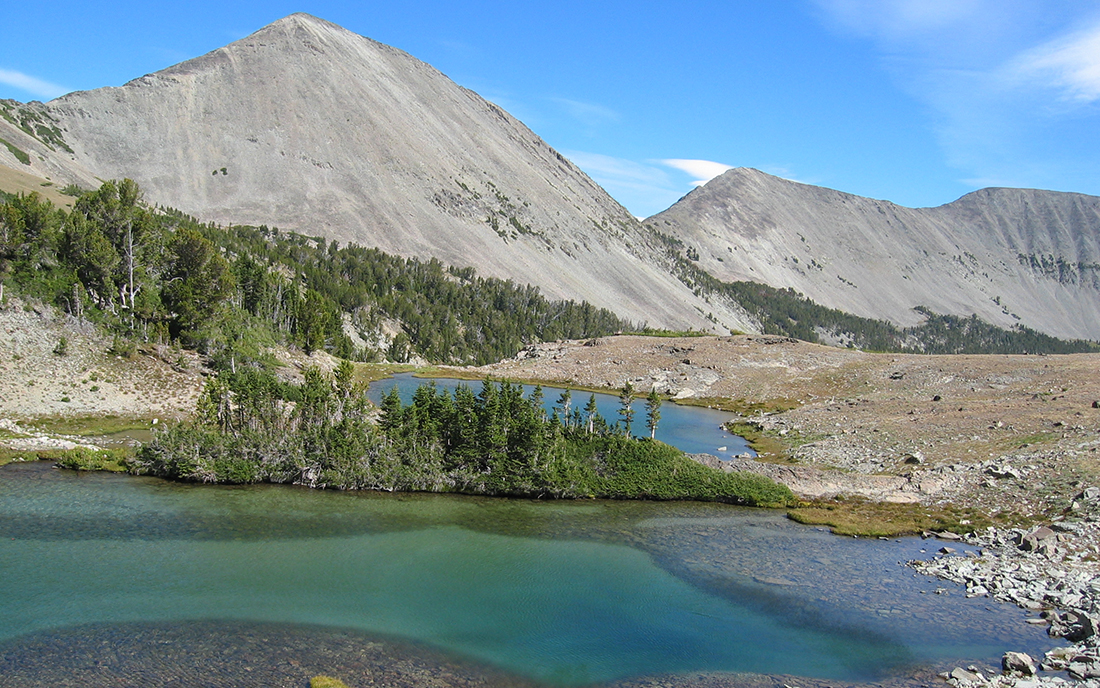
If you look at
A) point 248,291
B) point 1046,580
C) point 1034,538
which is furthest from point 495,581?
point 248,291

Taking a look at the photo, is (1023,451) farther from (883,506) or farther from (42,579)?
(42,579)

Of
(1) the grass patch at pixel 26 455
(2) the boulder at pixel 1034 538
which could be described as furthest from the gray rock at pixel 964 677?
(1) the grass patch at pixel 26 455

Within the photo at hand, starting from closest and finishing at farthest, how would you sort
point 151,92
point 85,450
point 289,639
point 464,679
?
point 464,679 < point 289,639 < point 85,450 < point 151,92

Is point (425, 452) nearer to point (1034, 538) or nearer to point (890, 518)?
point (890, 518)

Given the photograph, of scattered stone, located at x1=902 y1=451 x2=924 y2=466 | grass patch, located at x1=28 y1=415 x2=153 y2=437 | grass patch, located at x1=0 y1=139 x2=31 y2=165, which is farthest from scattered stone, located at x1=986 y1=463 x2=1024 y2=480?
grass patch, located at x1=0 y1=139 x2=31 y2=165

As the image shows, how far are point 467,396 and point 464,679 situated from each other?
26.4 metres

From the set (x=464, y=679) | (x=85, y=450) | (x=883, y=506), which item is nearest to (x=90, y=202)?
(x=85, y=450)

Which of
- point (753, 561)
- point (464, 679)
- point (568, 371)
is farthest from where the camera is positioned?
point (568, 371)

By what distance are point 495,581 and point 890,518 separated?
88.6 feet

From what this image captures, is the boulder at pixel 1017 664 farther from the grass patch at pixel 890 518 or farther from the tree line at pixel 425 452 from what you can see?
the tree line at pixel 425 452

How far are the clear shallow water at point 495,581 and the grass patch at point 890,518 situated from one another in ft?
5.81

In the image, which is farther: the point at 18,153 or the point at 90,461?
the point at 18,153

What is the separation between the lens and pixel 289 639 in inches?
1000

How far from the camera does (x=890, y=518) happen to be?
1754 inches
